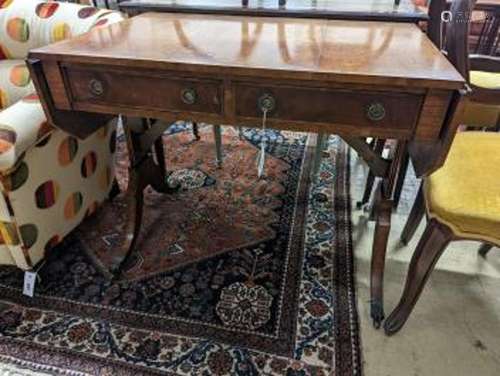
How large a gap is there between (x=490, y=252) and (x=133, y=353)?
4.57ft

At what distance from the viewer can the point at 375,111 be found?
0.81 metres

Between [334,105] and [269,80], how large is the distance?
0.51 feet

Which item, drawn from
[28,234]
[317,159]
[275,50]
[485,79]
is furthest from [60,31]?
[485,79]

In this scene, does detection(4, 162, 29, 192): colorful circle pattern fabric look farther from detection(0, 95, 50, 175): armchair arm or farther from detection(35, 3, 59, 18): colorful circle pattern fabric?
detection(35, 3, 59, 18): colorful circle pattern fabric

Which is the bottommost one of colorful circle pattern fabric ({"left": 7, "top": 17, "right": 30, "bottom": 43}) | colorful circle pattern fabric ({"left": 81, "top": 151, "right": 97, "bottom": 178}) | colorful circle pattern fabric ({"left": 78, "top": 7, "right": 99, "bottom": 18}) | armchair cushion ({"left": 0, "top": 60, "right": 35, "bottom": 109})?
colorful circle pattern fabric ({"left": 81, "top": 151, "right": 97, "bottom": 178})

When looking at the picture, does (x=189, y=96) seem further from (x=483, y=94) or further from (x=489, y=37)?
(x=489, y=37)

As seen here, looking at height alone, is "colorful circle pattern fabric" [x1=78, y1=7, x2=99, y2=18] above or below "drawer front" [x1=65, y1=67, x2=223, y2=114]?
above

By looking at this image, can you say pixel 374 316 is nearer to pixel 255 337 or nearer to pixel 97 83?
pixel 255 337

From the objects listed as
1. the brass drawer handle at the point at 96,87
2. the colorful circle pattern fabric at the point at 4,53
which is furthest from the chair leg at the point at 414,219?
the colorful circle pattern fabric at the point at 4,53

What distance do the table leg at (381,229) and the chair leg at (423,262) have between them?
0.07 m

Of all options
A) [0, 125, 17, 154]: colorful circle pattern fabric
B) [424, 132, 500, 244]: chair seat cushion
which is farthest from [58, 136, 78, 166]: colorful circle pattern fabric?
[424, 132, 500, 244]: chair seat cushion

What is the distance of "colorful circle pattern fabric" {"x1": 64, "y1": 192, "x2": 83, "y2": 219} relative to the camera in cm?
135

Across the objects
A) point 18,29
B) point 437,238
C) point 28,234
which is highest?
point 18,29

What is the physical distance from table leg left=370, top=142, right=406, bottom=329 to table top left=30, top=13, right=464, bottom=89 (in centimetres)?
30
